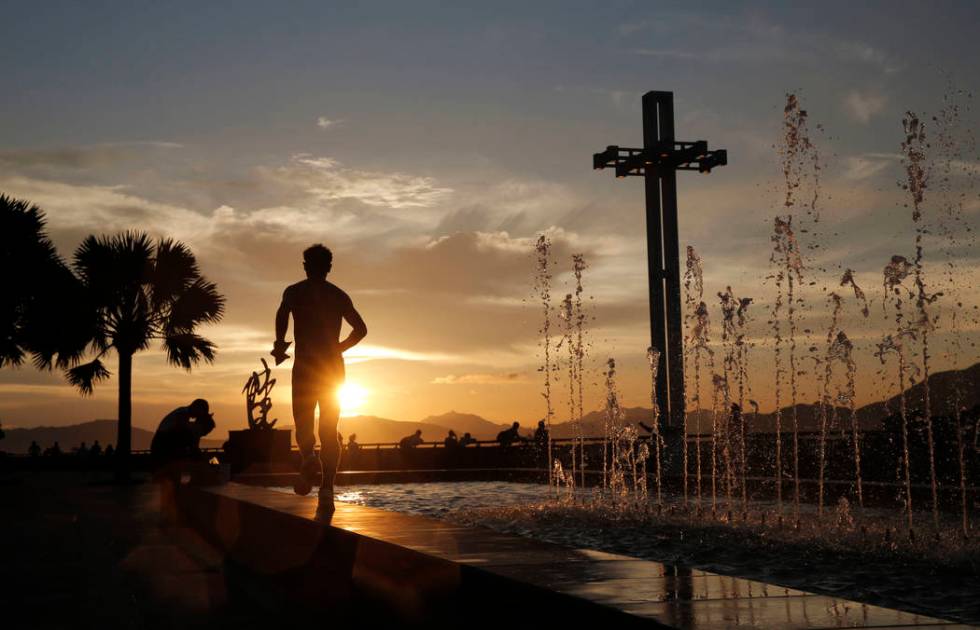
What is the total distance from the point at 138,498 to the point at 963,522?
44.0 ft

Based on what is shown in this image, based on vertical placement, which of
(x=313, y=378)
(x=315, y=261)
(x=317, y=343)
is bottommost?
(x=313, y=378)

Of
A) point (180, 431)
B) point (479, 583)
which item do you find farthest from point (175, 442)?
point (479, 583)

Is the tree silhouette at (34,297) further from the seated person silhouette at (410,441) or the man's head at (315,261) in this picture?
the man's head at (315,261)

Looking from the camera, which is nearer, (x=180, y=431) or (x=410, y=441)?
(x=180, y=431)

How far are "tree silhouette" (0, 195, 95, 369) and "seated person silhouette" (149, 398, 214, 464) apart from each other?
13.9m

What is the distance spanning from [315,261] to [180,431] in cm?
637

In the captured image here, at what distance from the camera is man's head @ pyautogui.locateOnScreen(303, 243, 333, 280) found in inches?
328

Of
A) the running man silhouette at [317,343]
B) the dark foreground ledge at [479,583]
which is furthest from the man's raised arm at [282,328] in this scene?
the dark foreground ledge at [479,583]

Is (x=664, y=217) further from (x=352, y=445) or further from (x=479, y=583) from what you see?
(x=479, y=583)

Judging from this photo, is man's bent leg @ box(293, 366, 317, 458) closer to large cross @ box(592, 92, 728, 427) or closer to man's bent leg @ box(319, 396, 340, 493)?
man's bent leg @ box(319, 396, 340, 493)

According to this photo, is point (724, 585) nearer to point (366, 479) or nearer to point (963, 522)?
point (963, 522)

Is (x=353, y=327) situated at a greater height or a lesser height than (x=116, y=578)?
greater

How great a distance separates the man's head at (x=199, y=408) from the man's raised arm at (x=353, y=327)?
6237 mm

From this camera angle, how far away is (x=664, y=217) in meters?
34.3
